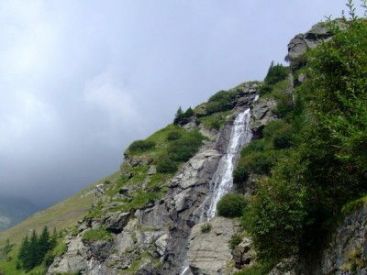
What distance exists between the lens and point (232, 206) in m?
60.9

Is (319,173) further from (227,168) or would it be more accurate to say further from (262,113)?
(262,113)

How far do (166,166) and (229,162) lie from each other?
43.5 feet

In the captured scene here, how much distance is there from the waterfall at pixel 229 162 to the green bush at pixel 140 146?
20.5 meters

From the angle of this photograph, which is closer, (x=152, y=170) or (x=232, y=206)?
(x=232, y=206)

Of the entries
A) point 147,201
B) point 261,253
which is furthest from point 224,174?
point 261,253

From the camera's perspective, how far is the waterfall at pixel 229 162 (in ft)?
230

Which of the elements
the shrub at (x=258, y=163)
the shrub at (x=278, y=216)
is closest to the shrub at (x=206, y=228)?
the shrub at (x=258, y=163)

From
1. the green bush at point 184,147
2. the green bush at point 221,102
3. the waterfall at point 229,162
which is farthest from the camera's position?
the green bush at point 221,102

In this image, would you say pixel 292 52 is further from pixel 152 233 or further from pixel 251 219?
pixel 251 219

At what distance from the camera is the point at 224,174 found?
243ft

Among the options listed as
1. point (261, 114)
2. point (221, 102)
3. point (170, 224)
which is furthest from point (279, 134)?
point (221, 102)

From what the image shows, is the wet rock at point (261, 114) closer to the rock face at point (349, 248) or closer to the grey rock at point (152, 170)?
the grey rock at point (152, 170)

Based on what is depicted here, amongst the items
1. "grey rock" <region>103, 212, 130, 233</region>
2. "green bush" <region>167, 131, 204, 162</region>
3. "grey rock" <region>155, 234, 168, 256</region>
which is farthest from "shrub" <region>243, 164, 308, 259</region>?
"green bush" <region>167, 131, 204, 162</region>

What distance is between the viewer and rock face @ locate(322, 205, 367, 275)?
815 inches
